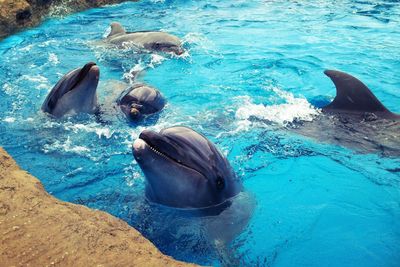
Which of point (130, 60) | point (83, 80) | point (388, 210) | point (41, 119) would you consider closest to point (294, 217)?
point (388, 210)

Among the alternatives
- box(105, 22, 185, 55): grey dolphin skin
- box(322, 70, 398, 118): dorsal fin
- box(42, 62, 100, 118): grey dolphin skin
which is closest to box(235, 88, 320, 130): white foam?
box(322, 70, 398, 118): dorsal fin

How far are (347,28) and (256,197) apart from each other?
10029 millimetres

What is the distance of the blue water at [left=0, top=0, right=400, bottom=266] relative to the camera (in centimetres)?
424

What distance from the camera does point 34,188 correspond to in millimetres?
3590

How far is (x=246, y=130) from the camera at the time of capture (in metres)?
6.52

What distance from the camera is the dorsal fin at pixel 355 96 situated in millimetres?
6379

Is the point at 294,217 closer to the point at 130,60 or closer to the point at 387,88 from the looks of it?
the point at 387,88

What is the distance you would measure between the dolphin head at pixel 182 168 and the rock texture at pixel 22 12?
35.7ft

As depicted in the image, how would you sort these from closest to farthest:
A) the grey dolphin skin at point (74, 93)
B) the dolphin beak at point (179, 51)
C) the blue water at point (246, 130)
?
the blue water at point (246, 130), the grey dolphin skin at point (74, 93), the dolphin beak at point (179, 51)

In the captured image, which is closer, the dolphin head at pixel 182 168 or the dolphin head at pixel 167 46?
the dolphin head at pixel 182 168

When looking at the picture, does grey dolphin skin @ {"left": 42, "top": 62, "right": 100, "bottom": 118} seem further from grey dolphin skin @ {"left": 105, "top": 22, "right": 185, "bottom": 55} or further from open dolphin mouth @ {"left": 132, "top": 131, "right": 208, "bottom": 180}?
grey dolphin skin @ {"left": 105, "top": 22, "right": 185, "bottom": 55}

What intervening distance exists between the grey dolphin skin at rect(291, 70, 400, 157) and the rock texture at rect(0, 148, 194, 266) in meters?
3.86

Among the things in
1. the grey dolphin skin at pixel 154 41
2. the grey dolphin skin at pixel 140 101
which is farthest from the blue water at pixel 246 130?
the grey dolphin skin at pixel 154 41

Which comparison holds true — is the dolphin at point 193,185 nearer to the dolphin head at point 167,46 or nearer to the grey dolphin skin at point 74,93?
the grey dolphin skin at point 74,93
